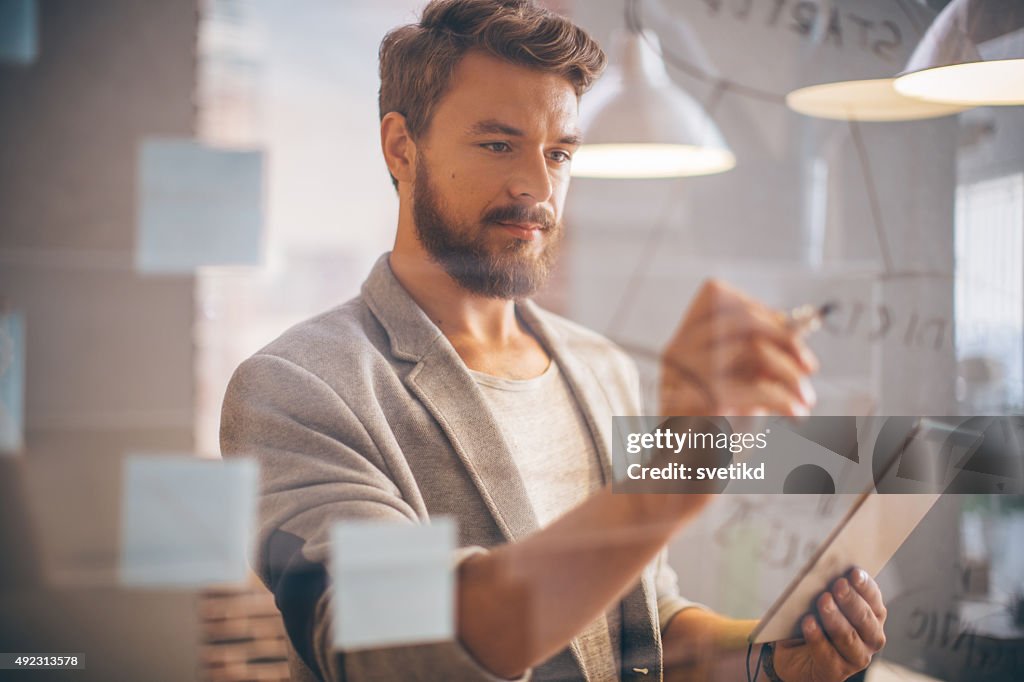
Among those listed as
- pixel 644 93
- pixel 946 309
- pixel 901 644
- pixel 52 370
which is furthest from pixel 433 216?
pixel 901 644

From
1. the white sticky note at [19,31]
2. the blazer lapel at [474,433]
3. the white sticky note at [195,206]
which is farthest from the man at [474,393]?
the white sticky note at [19,31]

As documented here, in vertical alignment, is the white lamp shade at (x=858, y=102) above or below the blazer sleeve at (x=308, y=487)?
above

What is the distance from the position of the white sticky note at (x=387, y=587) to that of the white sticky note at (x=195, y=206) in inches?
12.8

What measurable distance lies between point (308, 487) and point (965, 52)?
1.05m

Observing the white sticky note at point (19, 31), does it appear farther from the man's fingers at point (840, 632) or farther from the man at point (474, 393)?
the man's fingers at point (840, 632)

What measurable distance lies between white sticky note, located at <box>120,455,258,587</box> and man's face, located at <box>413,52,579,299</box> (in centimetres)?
34

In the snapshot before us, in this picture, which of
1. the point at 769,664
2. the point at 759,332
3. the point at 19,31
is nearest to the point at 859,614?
the point at 769,664

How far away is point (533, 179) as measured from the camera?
1.03 m

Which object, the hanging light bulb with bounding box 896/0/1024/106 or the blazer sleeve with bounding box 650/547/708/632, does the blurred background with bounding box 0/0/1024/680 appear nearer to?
the blazer sleeve with bounding box 650/547/708/632

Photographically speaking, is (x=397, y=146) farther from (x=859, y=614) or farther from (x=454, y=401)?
(x=859, y=614)

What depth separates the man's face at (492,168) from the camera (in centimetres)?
100

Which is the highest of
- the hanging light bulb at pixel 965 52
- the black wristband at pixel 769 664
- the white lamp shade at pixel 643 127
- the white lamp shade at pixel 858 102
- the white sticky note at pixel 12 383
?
the hanging light bulb at pixel 965 52

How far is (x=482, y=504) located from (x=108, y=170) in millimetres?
543

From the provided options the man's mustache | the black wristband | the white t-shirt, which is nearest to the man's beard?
the man's mustache
